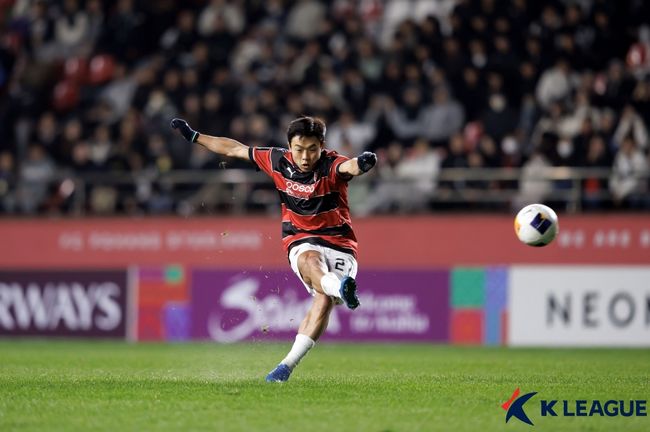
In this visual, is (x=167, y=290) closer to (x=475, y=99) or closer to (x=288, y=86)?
(x=288, y=86)

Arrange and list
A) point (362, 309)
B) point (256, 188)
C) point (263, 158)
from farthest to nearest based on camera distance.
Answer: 1. point (256, 188)
2. point (362, 309)
3. point (263, 158)

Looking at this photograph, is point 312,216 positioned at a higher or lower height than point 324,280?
higher

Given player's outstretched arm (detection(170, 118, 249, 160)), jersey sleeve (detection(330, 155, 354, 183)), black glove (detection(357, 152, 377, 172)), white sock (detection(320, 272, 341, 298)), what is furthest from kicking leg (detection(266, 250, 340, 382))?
player's outstretched arm (detection(170, 118, 249, 160))

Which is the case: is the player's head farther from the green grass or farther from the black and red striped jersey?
the green grass

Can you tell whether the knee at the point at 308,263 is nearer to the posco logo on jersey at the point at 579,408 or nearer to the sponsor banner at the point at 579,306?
the posco logo on jersey at the point at 579,408

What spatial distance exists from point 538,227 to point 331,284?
240 cm

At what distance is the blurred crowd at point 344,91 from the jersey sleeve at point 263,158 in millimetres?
8557

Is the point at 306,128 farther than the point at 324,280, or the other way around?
the point at 306,128

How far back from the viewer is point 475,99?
20969 millimetres

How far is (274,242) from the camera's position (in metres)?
21.1

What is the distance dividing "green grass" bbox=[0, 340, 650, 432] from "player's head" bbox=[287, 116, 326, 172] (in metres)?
1.96

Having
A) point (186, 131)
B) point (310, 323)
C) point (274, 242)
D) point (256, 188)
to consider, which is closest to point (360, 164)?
point (310, 323)

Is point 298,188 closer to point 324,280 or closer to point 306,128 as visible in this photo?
point 306,128

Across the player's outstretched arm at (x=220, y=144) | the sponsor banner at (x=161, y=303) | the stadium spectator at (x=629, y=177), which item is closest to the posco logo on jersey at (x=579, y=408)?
the player's outstretched arm at (x=220, y=144)
